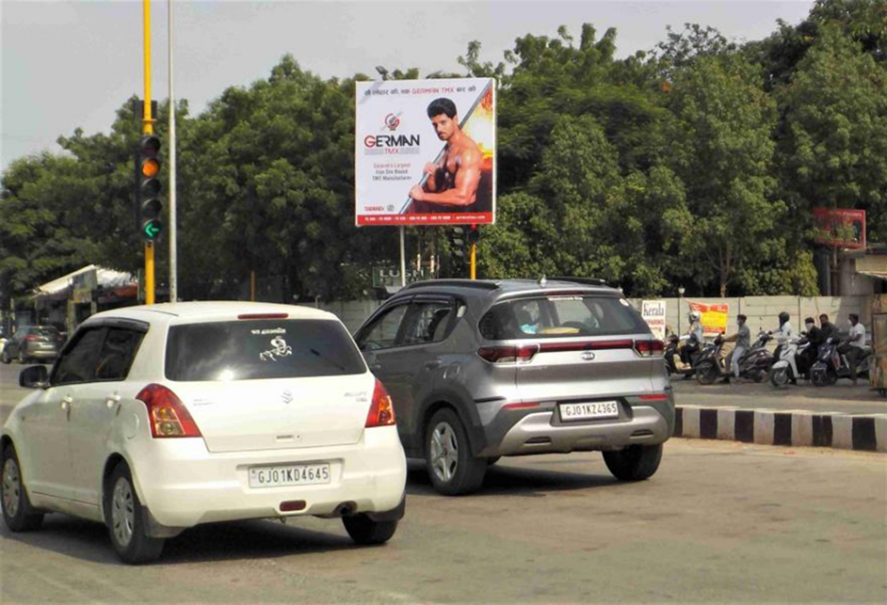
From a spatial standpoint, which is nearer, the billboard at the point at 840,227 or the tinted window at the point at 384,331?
the tinted window at the point at 384,331

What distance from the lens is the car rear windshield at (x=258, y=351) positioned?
815cm

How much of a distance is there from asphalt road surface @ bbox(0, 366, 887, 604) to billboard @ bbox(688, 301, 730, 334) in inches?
947

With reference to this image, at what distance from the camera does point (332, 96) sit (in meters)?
44.6

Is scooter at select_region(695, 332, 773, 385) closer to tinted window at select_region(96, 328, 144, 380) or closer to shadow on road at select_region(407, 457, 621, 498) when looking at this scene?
shadow on road at select_region(407, 457, 621, 498)

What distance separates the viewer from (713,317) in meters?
35.9

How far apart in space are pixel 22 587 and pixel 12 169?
69.4 meters

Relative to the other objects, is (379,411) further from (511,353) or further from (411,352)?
(411,352)

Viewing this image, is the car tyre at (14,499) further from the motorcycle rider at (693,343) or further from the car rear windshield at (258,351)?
the motorcycle rider at (693,343)

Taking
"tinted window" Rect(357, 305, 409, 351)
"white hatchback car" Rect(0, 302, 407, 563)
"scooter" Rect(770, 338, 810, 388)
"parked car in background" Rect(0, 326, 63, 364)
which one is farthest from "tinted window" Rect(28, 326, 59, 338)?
"white hatchback car" Rect(0, 302, 407, 563)

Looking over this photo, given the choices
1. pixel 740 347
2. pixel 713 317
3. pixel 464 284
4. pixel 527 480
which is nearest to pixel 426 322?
pixel 464 284

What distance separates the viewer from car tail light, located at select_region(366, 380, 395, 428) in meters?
8.43

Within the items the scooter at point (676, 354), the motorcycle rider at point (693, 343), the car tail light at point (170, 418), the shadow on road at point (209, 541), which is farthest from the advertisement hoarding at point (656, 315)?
the car tail light at point (170, 418)

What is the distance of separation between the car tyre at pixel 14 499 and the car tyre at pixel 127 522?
1547 millimetres

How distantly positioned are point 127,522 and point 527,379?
150 inches
